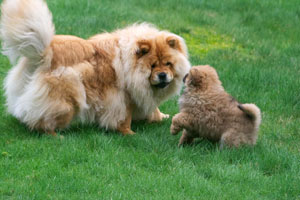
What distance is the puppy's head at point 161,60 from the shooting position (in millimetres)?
6359

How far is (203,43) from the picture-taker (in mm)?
10344

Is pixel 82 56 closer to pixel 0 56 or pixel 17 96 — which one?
pixel 17 96

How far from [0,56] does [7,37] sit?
10.1ft

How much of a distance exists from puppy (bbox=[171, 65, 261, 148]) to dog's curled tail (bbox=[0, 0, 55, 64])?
186 cm

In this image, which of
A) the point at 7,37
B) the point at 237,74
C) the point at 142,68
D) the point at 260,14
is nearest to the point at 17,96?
the point at 7,37

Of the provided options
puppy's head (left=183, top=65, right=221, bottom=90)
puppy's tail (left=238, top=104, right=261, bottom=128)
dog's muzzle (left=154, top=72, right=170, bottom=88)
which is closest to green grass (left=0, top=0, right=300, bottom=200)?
puppy's tail (left=238, top=104, right=261, bottom=128)

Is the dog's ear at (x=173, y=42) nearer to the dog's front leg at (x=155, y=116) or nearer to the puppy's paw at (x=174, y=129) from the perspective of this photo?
the dog's front leg at (x=155, y=116)

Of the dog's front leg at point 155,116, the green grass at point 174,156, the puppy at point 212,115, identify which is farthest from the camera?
the dog's front leg at point 155,116

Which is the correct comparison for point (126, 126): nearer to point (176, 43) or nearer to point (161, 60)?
point (161, 60)

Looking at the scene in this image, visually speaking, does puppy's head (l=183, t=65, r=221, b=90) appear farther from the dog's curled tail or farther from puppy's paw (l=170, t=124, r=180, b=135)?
the dog's curled tail

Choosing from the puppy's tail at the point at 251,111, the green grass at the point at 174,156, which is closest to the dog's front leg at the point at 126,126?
the green grass at the point at 174,156

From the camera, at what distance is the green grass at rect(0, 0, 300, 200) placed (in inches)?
187

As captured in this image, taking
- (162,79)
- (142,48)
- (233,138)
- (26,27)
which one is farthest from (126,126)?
(26,27)

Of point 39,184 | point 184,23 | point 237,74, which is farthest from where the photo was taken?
point 184,23
